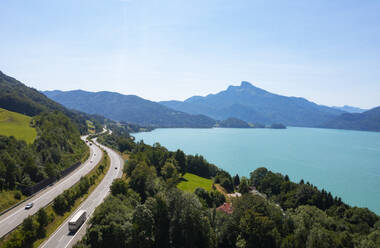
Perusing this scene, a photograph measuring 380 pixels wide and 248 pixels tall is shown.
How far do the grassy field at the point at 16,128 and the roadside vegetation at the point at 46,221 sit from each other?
1266 inches

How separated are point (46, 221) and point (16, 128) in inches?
2229

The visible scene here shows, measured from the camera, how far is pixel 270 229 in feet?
105

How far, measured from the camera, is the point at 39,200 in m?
38.9

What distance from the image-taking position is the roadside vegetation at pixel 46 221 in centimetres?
2567

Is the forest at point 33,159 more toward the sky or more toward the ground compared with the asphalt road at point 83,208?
more toward the sky

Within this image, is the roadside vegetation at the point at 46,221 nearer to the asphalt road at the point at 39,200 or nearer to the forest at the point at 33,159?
the asphalt road at the point at 39,200

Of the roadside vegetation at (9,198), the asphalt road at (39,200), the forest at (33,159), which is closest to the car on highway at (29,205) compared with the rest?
the asphalt road at (39,200)

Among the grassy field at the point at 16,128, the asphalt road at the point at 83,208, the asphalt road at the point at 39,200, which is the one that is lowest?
the asphalt road at the point at 83,208

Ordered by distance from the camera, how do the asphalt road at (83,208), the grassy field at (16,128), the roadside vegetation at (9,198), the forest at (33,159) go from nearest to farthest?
the asphalt road at (83,208) → the roadside vegetation at (9,198) → the forest at (33,159) → the grassy field at (16,128)

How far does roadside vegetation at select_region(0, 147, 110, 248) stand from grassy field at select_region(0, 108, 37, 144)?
3215 cm

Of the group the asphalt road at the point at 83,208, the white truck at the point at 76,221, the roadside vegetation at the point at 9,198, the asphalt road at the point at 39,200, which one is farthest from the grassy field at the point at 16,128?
the white truck at the point at 76,221

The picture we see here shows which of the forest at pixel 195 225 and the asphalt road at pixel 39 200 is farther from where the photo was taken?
the asphalt road at pixel 39 200

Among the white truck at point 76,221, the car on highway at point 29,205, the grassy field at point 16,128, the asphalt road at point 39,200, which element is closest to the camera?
the white truck at point 76,221

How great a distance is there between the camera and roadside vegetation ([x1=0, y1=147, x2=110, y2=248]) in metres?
25.7
